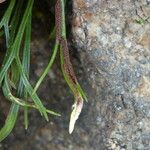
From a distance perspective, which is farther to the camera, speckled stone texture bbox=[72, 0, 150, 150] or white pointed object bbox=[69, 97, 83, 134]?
speckled stone texture bbox=[72, 0, 150, 150]

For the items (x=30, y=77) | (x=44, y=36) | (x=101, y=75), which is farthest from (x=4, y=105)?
(x=101, y=75)

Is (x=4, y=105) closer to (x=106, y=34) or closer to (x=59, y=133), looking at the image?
(x=59, y=133)

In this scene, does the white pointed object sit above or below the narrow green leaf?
above

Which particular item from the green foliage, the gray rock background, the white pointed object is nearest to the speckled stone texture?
the gray rock background

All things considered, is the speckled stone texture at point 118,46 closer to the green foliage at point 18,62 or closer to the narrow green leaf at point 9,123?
the green foliage at point 18,62

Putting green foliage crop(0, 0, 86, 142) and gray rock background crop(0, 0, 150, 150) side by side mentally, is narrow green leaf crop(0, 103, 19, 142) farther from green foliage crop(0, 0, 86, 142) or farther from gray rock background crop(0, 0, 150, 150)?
gray rock background crop(0, 0, 150, 150)

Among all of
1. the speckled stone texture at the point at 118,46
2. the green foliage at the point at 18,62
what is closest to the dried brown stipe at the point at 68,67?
the green foliage at the point at 18,62
